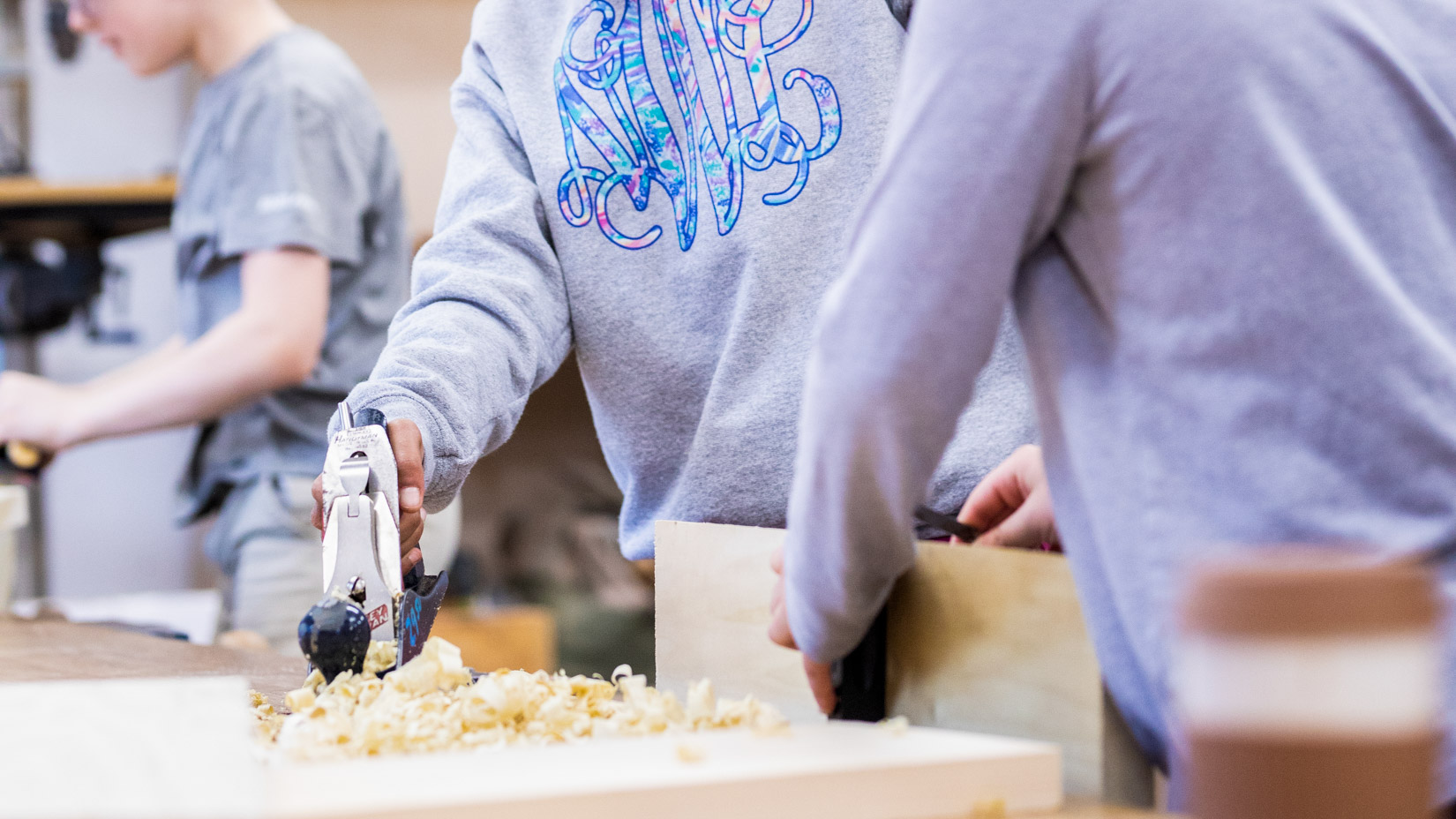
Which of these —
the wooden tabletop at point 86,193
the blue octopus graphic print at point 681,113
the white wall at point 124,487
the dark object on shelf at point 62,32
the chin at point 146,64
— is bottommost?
the white wall at point 124,487

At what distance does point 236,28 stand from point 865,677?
1.41 metres

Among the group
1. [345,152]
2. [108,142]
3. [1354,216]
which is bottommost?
[1354,216]

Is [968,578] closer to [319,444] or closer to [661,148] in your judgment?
[661,148]

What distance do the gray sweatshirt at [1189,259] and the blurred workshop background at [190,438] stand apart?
7.97ft

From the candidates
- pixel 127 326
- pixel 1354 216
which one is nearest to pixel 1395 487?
pixel 1354 216

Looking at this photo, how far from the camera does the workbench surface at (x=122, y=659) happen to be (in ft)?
3.56

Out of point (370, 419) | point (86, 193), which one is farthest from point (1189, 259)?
point (86, 193)

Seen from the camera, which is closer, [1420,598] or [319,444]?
[1420,598]

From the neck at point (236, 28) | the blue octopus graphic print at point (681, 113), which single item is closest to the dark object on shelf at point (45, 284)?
the neck at point (236, 28)

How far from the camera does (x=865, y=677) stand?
0.74 m

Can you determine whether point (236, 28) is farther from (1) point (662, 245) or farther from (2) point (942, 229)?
(2) point (942, 229)

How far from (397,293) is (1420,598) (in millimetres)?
1656

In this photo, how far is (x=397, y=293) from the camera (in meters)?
1.87

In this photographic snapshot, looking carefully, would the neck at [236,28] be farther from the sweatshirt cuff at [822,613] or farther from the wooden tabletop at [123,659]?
the sweatshirt cuff at [822,613]
